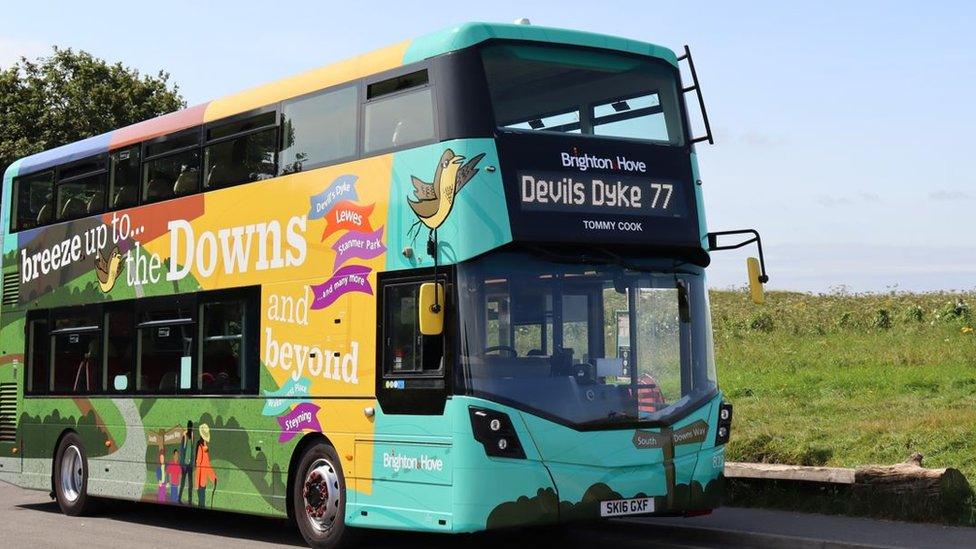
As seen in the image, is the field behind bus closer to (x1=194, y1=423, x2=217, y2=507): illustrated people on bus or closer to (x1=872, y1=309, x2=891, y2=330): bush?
(x1=872, y1=309, x2=891, y2=330): bush

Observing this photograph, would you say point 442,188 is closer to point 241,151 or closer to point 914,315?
point 241,151

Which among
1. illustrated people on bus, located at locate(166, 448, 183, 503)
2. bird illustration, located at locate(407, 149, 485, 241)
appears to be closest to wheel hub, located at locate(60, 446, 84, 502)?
illustrated people on bus, located at locate(166, 448, 183, 503)

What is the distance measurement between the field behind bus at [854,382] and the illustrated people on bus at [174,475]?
6.33 m

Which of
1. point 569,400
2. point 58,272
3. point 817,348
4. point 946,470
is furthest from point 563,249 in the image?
point 817,348

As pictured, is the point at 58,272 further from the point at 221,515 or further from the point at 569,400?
the point at 569,400

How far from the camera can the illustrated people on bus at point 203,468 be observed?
48.1ft

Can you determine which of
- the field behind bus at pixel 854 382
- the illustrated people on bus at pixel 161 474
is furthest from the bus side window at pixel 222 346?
the field behind bus at pixel 854 382

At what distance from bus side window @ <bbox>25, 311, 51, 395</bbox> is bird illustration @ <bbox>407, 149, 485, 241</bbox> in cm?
808

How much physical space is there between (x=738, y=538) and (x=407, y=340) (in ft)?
11.3

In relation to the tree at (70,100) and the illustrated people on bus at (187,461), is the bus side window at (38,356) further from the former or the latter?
the tree at (70,100)

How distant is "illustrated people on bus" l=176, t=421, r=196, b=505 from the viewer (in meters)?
15.0

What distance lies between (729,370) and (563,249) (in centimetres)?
1169

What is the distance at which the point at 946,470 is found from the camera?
12867 millimetres

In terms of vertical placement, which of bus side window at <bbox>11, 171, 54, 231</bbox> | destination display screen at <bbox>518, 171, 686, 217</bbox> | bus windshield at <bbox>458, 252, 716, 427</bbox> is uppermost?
bus side window at <bbox>11, 171, 54, 231</bbox>
